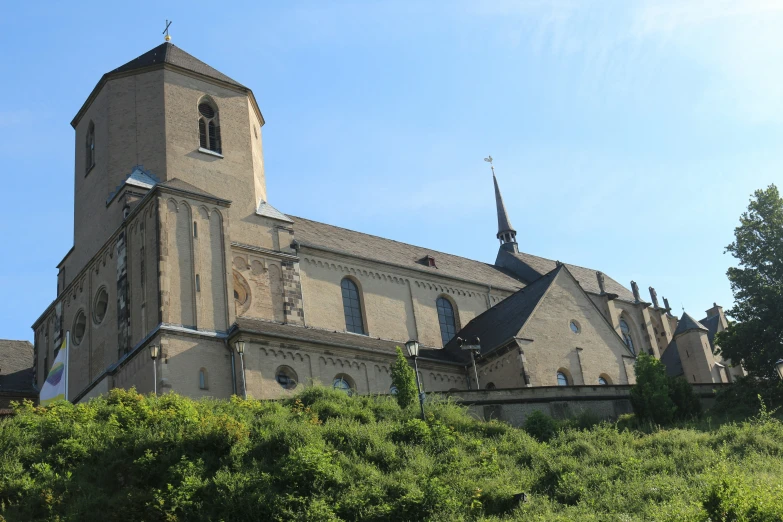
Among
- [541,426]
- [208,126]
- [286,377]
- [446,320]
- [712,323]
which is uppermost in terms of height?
[208,126]

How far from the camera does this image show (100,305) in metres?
38.3

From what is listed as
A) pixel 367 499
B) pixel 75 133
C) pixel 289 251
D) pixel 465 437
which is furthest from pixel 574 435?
pixel 75 133

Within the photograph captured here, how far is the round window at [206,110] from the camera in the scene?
4112 cm

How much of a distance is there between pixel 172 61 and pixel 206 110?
2625 millimetres

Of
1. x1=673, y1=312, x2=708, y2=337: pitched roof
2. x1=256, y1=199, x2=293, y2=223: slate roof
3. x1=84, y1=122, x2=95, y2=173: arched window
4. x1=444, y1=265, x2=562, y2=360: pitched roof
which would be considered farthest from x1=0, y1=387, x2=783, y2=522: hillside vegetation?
x1=673, y1=312, x2=708, y2=337: pitched roof

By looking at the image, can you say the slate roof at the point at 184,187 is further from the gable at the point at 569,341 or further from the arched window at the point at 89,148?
the gable at the point at 569,341

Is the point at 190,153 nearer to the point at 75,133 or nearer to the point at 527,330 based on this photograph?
the point at 75,133

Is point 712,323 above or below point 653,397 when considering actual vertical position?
above

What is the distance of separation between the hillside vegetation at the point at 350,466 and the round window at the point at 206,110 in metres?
16.8

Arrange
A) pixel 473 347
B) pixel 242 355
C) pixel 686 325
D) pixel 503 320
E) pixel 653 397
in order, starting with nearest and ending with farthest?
pixel 653 397
pixel 242 355
pixel 473 347
pixel 503 320
pixel 686 325

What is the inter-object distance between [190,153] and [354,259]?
368 inches

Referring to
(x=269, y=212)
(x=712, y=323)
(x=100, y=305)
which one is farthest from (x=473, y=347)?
(x=712, y=323)

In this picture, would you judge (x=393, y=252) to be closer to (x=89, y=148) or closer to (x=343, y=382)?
(x=343, y=382)

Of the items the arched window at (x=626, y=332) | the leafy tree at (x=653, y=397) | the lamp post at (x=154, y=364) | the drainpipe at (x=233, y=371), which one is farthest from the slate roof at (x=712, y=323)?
the lamp post at (x=154, y=364)
